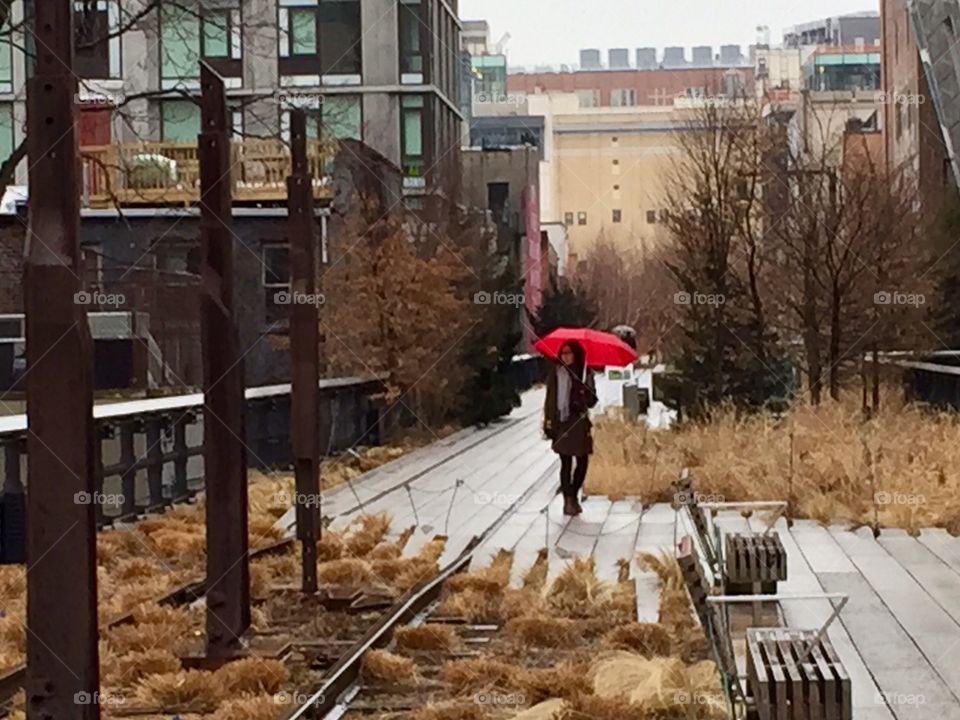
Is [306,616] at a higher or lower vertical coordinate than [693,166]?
lower

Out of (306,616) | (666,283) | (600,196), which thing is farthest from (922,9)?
(600,196)

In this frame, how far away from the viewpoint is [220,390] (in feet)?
32.1

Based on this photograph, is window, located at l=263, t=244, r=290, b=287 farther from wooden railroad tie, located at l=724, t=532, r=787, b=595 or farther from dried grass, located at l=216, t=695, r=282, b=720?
dried grass, located at l=216, t=695, r=282, b=720

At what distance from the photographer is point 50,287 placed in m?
6.00

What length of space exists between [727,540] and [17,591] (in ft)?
14.1

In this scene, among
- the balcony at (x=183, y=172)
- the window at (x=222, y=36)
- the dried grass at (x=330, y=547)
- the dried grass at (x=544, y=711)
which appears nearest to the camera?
the dried grass at (x=544, y=711)

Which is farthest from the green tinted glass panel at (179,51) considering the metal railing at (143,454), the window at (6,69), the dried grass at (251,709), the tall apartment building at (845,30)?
the tall apartment building at (845,30)

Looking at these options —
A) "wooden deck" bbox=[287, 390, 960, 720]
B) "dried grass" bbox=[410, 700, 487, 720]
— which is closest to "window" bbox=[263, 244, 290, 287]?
"wooden deck" bbox=[287, 390, 960, 720]

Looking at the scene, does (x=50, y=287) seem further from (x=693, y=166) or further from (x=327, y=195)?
(x=327, y=195)

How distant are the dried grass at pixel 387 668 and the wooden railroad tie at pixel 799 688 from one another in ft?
9.89

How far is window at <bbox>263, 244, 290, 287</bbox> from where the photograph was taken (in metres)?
28.4

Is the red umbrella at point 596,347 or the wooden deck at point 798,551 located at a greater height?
the red umbrella at point 596,347

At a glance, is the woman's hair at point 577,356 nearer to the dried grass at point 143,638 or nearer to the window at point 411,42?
the dried grass at point 143,638

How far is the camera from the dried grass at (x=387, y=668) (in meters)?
8.66
